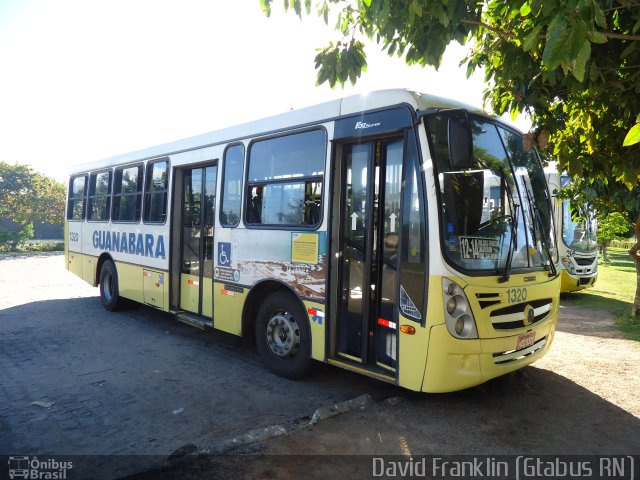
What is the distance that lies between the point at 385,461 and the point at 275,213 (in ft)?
10.2

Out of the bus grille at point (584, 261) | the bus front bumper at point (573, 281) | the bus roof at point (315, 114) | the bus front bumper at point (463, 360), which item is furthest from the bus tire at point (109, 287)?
the bus grille at point (584, 261)

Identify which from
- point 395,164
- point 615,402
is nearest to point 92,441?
point 395,164

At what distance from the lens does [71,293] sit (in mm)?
12094

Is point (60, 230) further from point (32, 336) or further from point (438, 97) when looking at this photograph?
point (438, 97)

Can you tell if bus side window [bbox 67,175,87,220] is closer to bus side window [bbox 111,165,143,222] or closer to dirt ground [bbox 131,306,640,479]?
bus side window [bbox 111,165,143,222]

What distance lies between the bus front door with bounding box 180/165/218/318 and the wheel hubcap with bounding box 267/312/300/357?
139 cm

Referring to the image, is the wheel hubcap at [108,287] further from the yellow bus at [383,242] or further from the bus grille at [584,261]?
the bus grille at [584,261]

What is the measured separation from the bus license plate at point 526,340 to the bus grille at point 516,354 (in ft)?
0.15

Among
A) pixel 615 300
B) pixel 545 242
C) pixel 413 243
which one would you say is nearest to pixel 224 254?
pixel 413 243

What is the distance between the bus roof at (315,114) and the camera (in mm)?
4412

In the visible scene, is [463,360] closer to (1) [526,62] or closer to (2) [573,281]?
(1) [526,62]

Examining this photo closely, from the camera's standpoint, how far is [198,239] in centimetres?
712

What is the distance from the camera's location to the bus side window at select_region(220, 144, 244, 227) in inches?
246

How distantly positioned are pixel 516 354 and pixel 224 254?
12.6 feet
